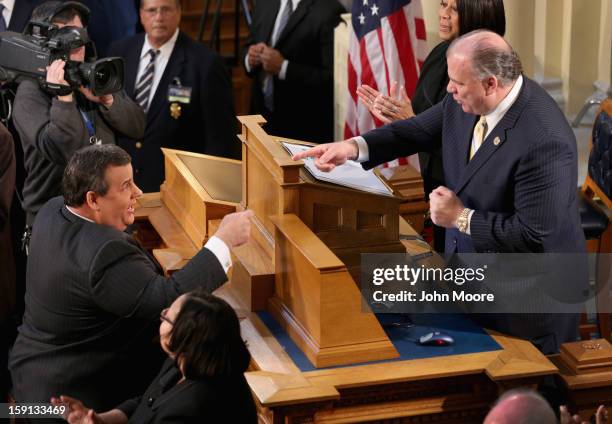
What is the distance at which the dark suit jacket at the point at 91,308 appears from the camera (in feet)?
12.2

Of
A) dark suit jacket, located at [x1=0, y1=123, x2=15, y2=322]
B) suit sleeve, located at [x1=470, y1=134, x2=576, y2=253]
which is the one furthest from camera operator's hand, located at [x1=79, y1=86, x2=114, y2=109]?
suit sleeve, located at [x1=470, y1=134, x2=576, y2=253]

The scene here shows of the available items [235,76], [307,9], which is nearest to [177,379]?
[307,9]

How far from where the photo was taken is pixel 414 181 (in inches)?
210

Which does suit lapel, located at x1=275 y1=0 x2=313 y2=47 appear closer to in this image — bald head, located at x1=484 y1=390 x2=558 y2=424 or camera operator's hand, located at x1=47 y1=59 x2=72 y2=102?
camera operator's hand, located at x1=47 y1=59 x2=72 y2=102

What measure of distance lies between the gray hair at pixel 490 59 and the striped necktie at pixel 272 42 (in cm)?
323

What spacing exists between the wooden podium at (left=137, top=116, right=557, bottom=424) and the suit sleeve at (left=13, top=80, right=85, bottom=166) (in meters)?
0.92

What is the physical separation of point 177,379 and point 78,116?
81.8 inches

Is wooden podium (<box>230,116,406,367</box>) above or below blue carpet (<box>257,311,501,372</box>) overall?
above

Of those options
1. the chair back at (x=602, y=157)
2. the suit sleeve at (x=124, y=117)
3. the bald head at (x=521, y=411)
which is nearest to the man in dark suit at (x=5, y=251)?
the suit sleeve at (x=124, y=117)

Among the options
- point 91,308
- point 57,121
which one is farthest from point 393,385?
point 57,121

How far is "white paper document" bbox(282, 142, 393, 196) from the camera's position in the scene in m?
4.16

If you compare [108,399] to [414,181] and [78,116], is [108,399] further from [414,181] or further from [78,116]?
[414,181]

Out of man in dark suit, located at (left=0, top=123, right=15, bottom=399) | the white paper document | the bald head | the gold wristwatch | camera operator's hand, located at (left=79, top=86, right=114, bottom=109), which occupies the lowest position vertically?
man in dark suit, located at (left=0, top=123, right=15, bottom=399)

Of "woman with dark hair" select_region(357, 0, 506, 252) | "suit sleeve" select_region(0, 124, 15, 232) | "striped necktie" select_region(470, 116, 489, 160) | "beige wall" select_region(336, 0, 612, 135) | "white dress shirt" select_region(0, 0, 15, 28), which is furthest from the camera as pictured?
"beige wall" select_region(336, 0, 612, 135)
